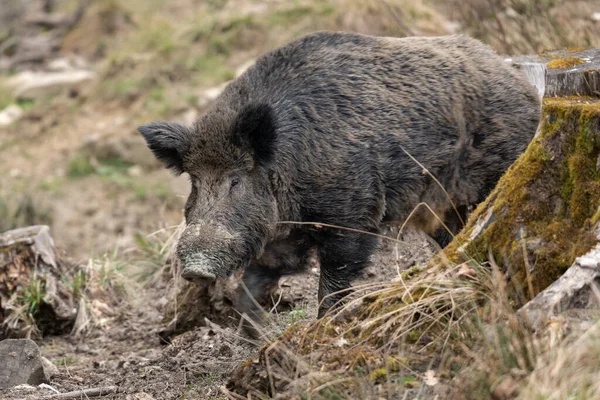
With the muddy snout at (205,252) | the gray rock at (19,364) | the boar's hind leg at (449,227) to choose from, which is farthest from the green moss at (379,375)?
the boar's hind leg at (449,227)

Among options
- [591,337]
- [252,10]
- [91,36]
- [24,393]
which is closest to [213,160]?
[24,393]

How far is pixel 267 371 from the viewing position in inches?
171

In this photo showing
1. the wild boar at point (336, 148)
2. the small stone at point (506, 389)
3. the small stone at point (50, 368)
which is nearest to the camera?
the small stone at point (506, 389)

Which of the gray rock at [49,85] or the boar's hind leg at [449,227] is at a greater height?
the boar's hind leg at [449,227]

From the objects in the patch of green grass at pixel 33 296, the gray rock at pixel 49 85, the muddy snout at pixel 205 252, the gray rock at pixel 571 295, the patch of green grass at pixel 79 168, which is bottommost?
the patch of green grass at pixel 79 168

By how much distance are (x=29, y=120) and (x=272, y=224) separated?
11.8m

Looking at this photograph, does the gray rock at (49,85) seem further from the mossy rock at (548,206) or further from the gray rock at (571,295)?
the gray rock at (571,295)

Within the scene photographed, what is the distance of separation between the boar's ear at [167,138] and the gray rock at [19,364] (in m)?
1.56

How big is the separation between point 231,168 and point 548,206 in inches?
92.2

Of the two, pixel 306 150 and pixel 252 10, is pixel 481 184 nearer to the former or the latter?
pixel 306 150

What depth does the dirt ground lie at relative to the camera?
567 cm

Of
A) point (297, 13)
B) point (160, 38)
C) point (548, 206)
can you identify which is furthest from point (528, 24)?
point (160, 38)

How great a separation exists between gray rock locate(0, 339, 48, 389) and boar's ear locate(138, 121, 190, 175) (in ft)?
5.13

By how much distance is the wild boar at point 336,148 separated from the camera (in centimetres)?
605
